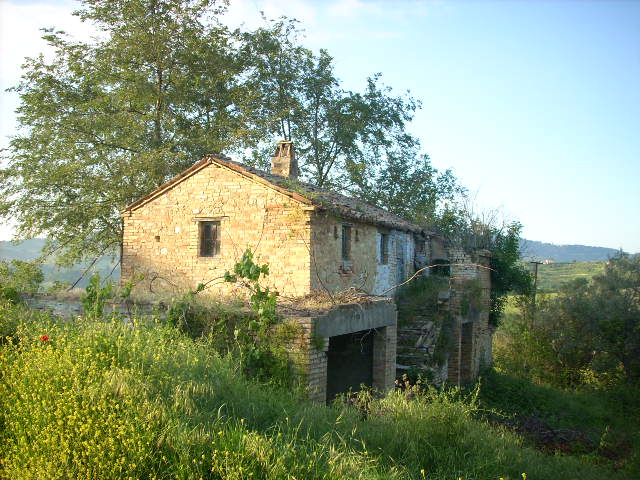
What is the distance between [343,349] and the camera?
13203mm

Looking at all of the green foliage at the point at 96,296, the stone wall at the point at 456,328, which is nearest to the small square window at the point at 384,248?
the stone wall at the point at 456,328

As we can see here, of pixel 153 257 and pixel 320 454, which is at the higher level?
pixel 153 257

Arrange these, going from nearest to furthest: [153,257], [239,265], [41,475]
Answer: [41,475], [239,265], [153,257]

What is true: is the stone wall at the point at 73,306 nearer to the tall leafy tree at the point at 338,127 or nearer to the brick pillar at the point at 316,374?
the brick pillar at the point at 316,374

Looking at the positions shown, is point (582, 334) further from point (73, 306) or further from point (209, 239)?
point (73, 306)

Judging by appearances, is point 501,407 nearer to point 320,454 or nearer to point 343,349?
point 343,349

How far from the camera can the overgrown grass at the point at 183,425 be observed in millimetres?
5234

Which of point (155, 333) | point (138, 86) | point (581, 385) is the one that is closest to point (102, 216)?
point (138, 86)

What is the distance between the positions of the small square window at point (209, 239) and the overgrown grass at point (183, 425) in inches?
Answer: 282

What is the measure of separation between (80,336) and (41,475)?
2.01 meters

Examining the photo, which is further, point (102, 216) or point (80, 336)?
point (102, 216)

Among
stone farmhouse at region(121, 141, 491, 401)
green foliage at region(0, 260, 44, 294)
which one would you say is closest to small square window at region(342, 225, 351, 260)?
stone farmhouse at region(121, 141, 491, 401)

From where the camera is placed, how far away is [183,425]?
555 cm

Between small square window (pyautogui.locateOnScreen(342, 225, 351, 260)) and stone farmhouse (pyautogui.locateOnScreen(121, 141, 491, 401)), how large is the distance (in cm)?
4
